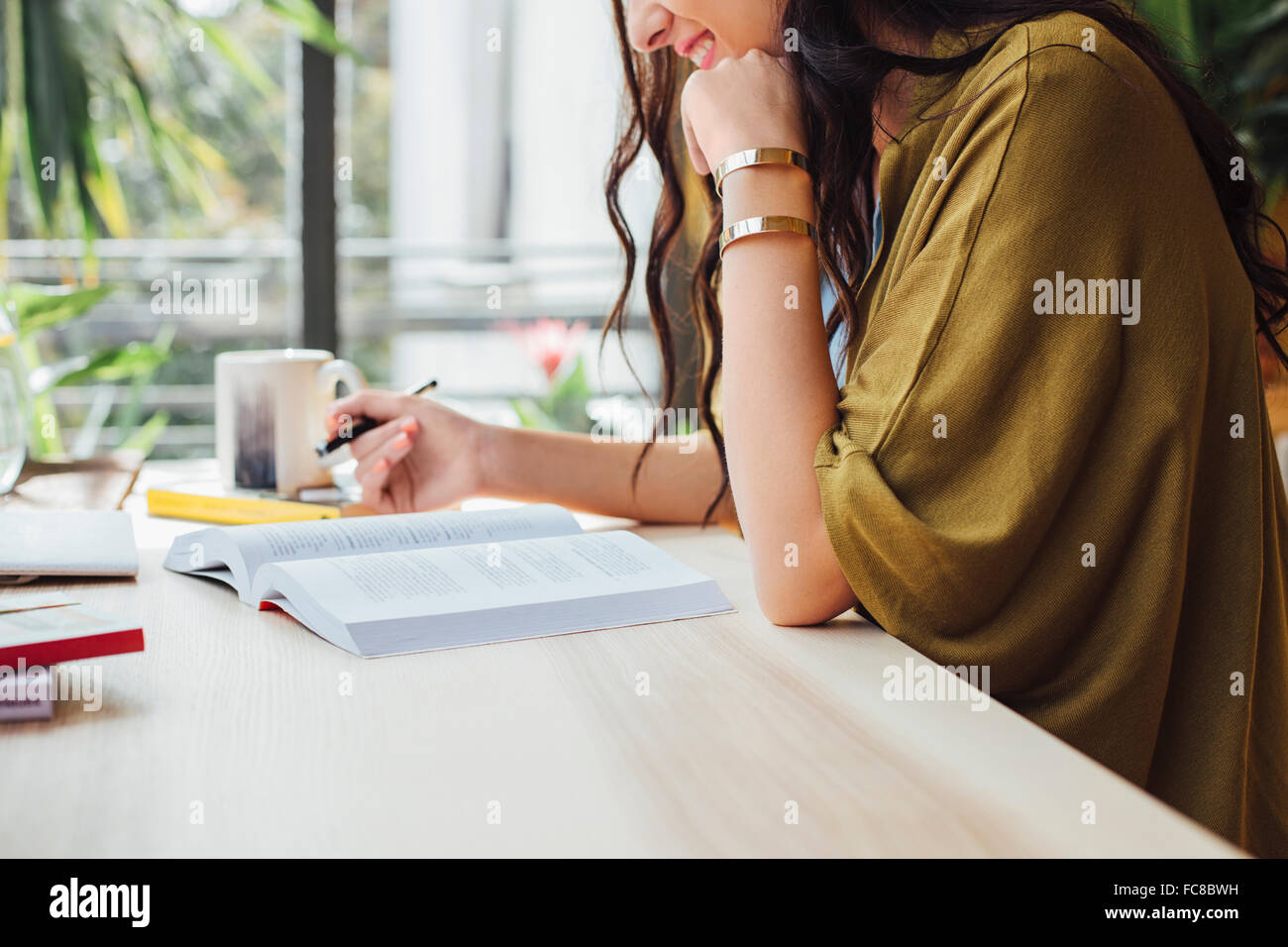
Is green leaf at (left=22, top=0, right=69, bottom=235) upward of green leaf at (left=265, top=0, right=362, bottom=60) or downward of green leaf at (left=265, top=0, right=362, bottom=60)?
downward

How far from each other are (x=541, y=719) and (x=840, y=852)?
19cm

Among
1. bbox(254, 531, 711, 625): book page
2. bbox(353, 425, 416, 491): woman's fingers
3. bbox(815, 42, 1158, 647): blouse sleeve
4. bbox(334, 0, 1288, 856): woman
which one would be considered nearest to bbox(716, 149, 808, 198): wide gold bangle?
bbox(334, 0, 1288, 856): woman

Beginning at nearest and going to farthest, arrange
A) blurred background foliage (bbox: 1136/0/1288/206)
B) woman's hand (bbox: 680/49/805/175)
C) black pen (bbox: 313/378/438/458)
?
woman's hand (bbox: 680/49/805/175)
black pen (bbox: 313/378/438/458)
blurred background foliage (bbox: 1136/0/1288/206)

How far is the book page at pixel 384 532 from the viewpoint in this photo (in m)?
0.83

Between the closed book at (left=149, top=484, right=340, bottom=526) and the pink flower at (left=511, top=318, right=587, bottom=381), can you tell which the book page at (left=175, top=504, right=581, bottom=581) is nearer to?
the closed book at (left=149, top=484, right=340, bottom=526)

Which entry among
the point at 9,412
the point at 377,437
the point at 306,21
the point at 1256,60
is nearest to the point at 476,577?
the point at 377,437

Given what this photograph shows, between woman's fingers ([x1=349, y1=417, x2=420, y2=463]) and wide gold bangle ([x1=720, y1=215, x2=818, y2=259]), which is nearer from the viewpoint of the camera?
wide gold bangle ([x1=720, y1=215, x2=818, y2=259])

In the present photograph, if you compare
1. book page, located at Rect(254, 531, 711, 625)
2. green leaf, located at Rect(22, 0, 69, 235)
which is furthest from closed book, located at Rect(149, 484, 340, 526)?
green leaf, located at Rect(22, 0, 69, 235)

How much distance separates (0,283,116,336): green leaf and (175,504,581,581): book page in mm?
801

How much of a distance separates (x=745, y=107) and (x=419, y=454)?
18.9 inches

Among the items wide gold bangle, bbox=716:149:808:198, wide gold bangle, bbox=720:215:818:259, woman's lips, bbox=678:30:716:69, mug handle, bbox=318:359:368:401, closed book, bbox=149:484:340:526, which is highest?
woman's lips, bbox=678:30:716:69

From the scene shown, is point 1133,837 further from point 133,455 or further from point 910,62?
point 133,455

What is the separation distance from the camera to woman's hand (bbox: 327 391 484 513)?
3.64ft

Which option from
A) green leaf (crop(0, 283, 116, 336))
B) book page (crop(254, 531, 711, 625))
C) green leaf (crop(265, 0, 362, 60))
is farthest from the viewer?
green leaf (crop(265, 0, 362, 60))
